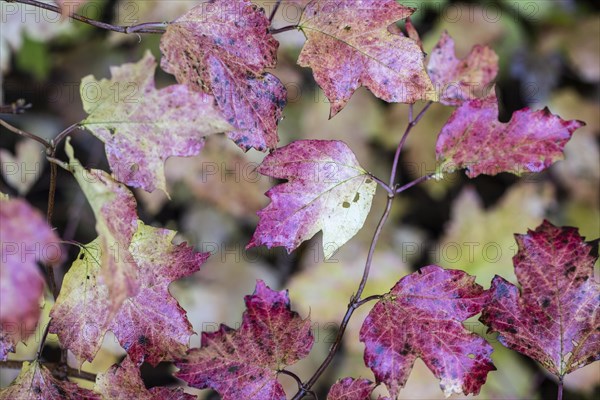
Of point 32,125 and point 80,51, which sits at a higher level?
point 80,51

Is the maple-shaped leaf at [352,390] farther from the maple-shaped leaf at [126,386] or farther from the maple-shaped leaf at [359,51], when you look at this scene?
the maple-shaped leaf at [359,51]

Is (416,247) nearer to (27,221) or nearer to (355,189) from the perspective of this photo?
(355,189)

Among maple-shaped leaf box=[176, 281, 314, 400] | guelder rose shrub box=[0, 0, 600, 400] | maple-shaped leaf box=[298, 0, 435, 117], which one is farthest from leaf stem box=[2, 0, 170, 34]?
maple-shaped leaf box=[176, 281, 314, 400]

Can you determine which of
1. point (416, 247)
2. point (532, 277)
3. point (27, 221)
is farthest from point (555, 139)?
point (416, 247)

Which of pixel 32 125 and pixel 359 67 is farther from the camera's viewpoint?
pixel 32 125

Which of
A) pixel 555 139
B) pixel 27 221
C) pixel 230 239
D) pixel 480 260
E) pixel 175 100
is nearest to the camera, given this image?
pixel 27 221

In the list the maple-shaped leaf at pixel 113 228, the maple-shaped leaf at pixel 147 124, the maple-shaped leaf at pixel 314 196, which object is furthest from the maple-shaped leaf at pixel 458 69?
the maple-shaped leaf at pixel 113 228

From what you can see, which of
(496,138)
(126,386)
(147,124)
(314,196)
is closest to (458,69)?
(496,138)

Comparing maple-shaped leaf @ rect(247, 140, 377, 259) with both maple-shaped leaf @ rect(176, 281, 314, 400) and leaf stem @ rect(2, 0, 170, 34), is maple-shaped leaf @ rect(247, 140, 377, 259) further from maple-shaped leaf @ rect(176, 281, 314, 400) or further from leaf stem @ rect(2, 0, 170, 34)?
leaf stem @ rect(2, 0, 170, 34)
